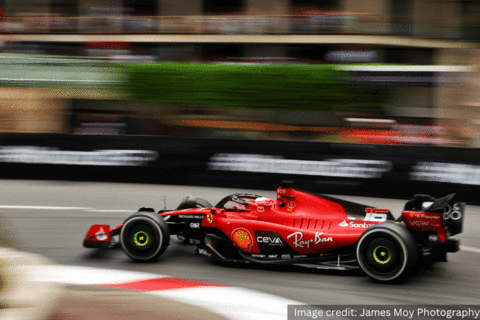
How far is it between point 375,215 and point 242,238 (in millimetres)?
1386

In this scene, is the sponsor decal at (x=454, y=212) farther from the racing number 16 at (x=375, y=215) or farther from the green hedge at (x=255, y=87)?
the green hedge at (x=255, y=87)

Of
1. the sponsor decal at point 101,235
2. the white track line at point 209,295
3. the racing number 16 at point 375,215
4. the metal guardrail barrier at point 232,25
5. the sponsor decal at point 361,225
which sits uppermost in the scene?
the metal guardrail barrier at point 232,25

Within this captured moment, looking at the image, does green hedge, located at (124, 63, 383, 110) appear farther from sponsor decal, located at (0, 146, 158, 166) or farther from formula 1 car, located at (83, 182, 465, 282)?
Result: formula 1 car, located at (83, 182, 465, 282)

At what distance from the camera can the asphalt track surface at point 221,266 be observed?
539 centimetres

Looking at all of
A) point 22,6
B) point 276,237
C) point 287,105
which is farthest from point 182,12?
point 276,237

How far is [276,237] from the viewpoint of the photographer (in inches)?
238

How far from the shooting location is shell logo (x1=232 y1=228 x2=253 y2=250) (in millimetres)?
6160

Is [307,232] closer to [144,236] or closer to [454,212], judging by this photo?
[454,212]

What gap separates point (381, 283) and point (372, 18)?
15.1 meters

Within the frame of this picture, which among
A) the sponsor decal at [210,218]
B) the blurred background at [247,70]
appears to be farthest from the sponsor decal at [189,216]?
the blurred background at [247,70]

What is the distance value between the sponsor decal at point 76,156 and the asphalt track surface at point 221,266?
49.8 inches

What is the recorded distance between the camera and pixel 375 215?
239 inches

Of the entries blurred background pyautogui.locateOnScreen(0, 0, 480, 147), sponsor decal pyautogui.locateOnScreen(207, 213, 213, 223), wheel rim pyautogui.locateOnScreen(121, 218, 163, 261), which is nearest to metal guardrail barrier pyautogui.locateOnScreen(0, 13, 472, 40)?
blurred background pyautogui.locateOnScreen(0, 0, 480, 147)

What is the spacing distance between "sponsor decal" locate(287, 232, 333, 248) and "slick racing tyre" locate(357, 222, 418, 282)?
0.39 m
